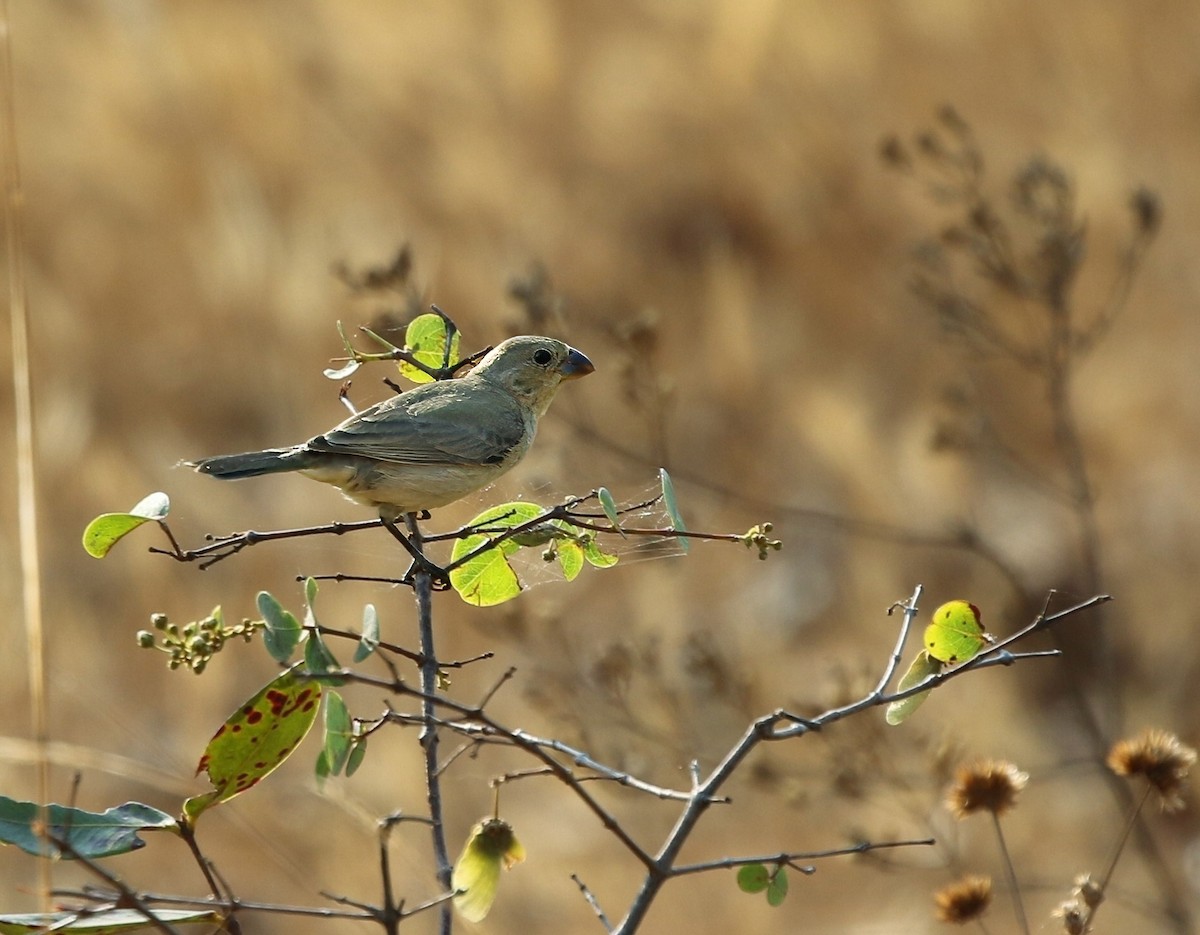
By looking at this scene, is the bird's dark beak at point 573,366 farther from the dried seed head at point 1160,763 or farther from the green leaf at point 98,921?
the green leaf at point 98,921

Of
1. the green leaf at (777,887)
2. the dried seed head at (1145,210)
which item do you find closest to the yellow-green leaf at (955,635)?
the green leaf at (777,887)

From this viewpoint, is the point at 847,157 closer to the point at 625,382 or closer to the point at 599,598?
the point at 599,598

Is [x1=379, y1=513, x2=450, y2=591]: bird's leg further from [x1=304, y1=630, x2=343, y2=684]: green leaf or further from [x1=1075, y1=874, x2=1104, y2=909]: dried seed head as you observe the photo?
[x1=1075, y1=874, x2=1104, y2=909]: dried seed head

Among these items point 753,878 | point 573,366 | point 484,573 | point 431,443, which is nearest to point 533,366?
point 573,366

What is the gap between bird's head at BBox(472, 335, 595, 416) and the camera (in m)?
3.85

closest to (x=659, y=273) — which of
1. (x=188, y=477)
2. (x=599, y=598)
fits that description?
(x=599, y=598)

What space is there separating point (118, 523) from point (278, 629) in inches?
16.7

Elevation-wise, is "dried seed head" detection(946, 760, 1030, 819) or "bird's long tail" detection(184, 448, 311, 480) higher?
"bird's long tail" detection(184, 448, 311, 480)

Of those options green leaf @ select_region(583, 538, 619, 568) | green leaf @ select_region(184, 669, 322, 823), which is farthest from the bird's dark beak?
green leaf @ select_region(184, 669, 322, 823)

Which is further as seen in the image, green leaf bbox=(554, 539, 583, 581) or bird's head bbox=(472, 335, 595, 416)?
bird's head bbox=(472, 335, 595, 416)

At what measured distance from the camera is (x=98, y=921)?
185cm

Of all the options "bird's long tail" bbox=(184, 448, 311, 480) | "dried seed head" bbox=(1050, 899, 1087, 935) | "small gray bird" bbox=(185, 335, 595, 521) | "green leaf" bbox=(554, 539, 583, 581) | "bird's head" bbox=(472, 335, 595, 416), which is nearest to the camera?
"dried seed head" bbox=(1050, 899, 1087, 935)

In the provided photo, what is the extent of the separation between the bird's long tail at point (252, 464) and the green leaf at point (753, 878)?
124cm

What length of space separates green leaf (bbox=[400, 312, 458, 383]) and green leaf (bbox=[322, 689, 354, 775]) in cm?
98
